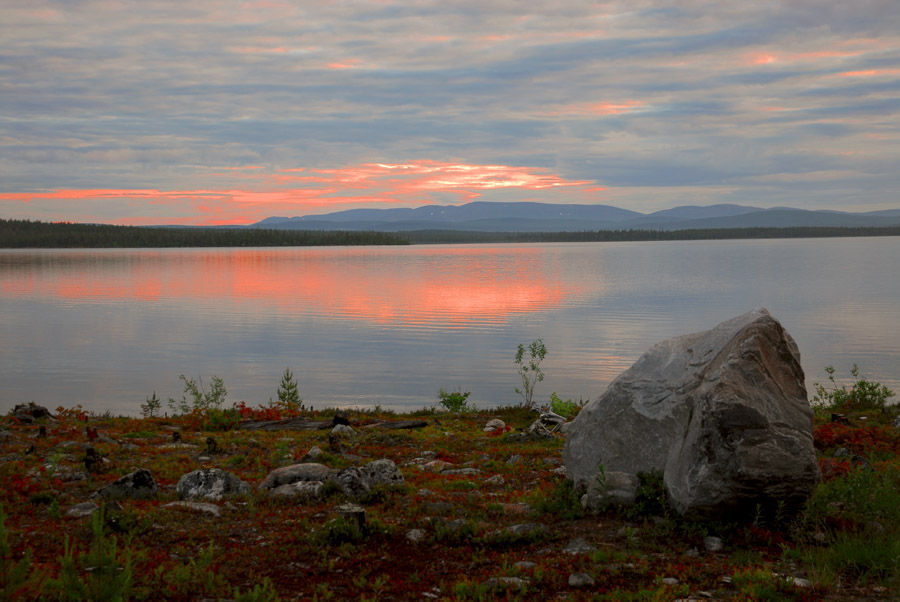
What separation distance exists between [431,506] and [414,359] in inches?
980

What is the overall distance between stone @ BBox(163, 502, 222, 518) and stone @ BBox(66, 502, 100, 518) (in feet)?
3.32

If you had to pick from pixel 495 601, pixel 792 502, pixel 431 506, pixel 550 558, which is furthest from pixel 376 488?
pixel 792 502

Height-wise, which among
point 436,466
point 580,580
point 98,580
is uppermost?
point 98,580

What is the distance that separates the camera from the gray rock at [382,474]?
465 inches

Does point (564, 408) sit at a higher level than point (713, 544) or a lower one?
lower

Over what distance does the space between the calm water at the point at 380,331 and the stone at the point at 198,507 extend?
15.2 metres

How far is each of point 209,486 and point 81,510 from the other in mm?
1893

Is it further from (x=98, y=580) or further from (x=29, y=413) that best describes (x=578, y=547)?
(x=29, y=413)

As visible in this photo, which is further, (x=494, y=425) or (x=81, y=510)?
(x=494, y=425)

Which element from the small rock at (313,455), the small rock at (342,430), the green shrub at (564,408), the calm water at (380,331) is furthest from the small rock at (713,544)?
the calm water at (380,331)

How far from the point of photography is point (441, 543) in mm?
9117

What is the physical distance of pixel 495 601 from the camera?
23.7ft

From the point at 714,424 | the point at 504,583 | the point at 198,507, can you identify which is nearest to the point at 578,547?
the point at 504,583

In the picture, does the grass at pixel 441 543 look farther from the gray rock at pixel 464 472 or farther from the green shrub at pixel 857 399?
the green shrub at pixel 857 399
